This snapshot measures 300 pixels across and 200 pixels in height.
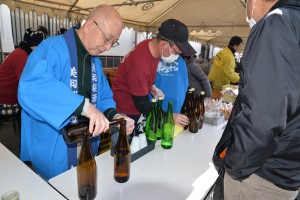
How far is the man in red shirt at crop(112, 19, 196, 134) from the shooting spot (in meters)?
1.72

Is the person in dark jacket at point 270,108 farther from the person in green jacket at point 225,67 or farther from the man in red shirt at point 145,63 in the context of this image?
the person in green jacket at point 225,67

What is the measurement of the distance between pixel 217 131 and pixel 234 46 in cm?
294

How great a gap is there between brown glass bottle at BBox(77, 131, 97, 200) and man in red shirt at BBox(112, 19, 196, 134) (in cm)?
84

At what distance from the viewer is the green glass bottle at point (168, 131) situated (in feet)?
4.78

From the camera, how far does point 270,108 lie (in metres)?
0.75

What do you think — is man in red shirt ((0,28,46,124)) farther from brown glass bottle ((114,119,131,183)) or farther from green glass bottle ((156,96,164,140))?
brown glass bottle ((114,119,131,183))

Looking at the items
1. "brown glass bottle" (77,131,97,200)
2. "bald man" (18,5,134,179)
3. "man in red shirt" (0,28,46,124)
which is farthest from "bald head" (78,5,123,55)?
"man in red shirt" (0,28,46,124)

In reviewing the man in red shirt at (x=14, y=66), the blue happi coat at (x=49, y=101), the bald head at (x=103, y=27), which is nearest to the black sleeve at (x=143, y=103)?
the blue happi coat at (x=49, y=101)

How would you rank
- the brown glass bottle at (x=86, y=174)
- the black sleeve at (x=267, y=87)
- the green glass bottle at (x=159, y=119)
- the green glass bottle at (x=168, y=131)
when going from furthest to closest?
1. the green glass bottle at (x=159, y=119)
2. the green glass bottle at (x=168, y=131)
3. the brown glass bottle at (x=86, y=174)
4. the black sleeve at (x=267, y=87)

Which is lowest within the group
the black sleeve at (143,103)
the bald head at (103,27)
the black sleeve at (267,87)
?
the black sleeve at (143,103)

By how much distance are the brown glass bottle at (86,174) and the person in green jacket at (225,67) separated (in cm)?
367

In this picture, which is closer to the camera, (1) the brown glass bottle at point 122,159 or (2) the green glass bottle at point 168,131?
(1) the brown glass bottle at point 122,159

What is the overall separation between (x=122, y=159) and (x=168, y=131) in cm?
56

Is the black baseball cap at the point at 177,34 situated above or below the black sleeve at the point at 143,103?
above
